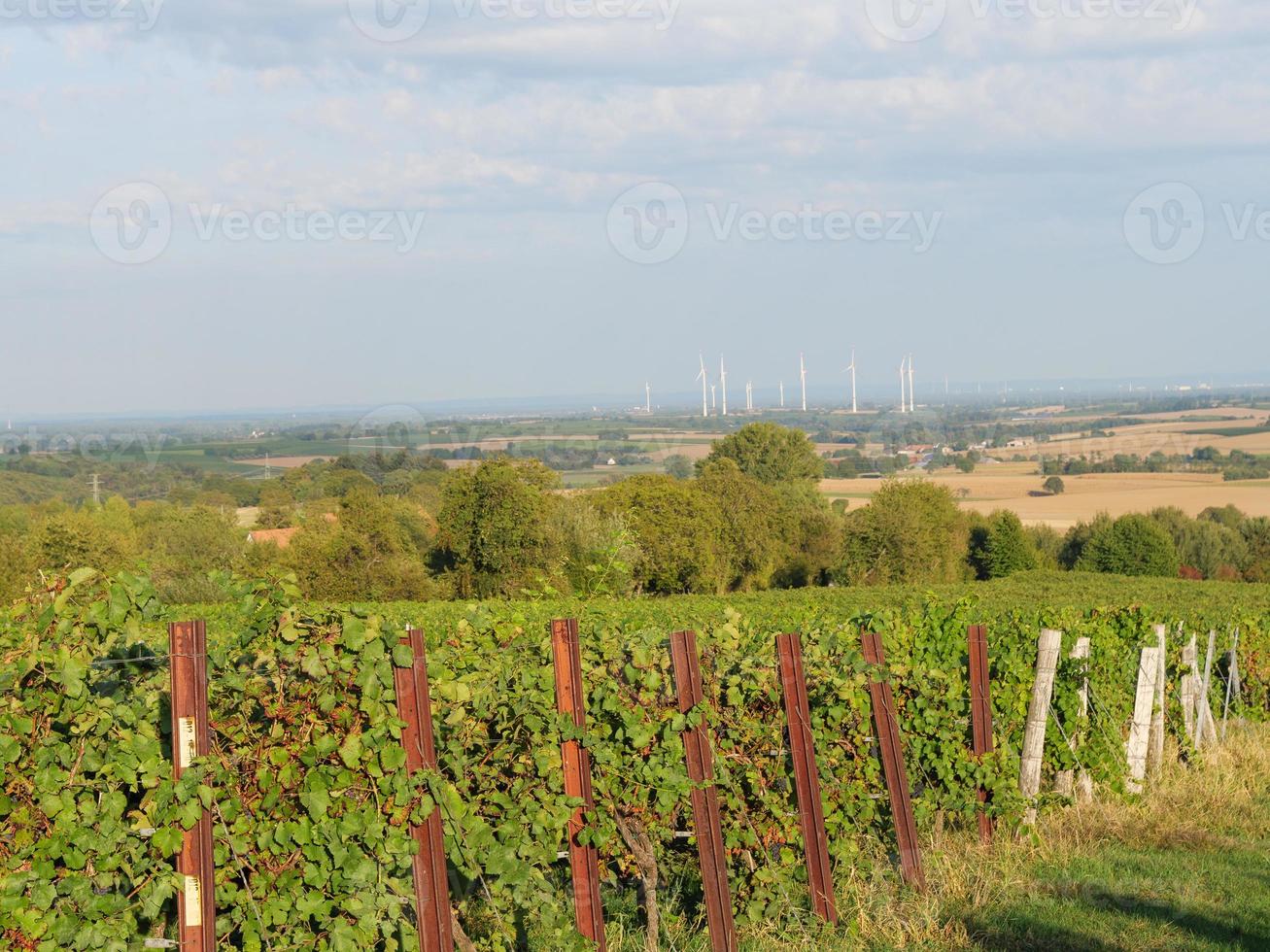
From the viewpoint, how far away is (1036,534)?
76.1 metres

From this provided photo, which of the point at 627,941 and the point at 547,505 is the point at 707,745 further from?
the point at 547,505

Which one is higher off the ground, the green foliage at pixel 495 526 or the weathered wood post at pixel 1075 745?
the weathered wood post at pixel 1075 745

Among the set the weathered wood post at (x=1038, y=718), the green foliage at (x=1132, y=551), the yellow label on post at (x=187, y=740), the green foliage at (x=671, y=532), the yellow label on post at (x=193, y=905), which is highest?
the yellow label on post at (x=187, y=740)

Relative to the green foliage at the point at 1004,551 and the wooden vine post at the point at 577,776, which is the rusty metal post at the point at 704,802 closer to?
the wooden vine post at the point at 577,776

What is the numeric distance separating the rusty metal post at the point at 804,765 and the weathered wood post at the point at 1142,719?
4.24m

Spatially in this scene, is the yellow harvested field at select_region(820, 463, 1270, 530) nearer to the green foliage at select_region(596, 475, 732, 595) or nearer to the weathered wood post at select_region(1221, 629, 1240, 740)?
the green foliage at select_region(596, 475, 732, 595)

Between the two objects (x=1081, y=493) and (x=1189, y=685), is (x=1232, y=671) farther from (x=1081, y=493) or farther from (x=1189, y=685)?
(x=1081, y=493)

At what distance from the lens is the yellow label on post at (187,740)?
4047 mm

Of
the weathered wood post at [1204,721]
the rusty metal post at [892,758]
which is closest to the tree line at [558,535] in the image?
the weathered wood post at [1204,721]

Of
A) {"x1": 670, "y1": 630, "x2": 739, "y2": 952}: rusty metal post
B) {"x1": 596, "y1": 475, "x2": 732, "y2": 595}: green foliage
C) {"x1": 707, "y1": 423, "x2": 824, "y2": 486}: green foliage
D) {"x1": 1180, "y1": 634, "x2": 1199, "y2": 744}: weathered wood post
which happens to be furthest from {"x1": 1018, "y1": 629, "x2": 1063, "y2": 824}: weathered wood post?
{"x1": 707, "y1": 423, "x2": 824, "y2": 486}: green foliage

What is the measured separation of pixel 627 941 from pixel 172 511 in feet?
209

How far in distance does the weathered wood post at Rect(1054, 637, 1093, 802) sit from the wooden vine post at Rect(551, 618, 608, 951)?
187 inches

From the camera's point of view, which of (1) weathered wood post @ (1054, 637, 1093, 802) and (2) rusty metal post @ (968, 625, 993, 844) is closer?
(2) rusty metal post @ (968, 625, 993, 844)

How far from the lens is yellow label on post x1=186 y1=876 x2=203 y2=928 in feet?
13.2
